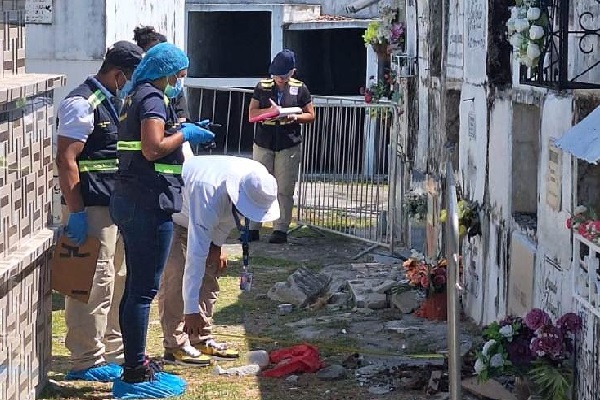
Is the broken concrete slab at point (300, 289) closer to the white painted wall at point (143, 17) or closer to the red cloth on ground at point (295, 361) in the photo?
the red cloth on ground at point (295, 361)

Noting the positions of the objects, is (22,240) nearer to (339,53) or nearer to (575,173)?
(575,173)

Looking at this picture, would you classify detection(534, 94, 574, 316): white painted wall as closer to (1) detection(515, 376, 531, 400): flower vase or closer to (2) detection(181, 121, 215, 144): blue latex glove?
(1) detection(515, 376, 531, 400): flower vase

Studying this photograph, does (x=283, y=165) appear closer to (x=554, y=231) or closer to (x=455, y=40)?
(x=455, y=40)

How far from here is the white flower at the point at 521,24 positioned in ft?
21.0

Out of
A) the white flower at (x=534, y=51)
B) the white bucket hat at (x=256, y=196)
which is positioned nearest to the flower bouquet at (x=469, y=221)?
the white bucket hat at (x=256, y=196)

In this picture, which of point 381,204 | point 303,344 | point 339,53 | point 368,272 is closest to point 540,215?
point 303,344

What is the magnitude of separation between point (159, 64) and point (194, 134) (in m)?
0.45

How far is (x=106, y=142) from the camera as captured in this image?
6.95 m

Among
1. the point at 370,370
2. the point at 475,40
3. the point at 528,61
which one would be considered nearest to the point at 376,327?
the point at 370,370

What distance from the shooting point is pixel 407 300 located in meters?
9.30

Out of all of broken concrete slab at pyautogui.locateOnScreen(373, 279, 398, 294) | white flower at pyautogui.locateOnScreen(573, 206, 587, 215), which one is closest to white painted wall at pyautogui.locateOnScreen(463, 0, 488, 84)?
broken concrete slab at pyautogui.locateOnScreen(373, 279, 398, 294)

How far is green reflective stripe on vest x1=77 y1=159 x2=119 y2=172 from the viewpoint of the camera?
6887mm

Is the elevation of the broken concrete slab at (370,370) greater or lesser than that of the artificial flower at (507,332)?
lesser

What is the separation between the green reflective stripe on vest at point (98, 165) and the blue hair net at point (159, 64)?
1.90 ft
